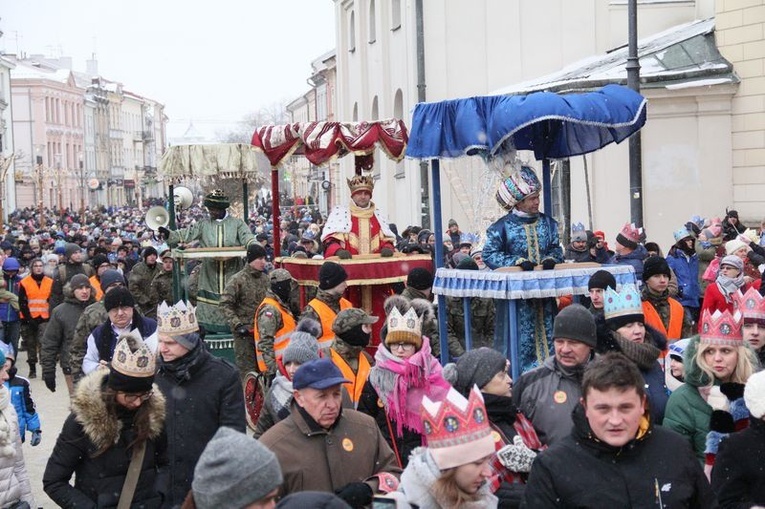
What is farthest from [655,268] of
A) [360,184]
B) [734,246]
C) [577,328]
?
[360,184]

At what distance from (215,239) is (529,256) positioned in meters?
5.92

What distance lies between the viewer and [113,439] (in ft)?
20.0

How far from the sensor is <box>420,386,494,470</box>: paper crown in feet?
15.7

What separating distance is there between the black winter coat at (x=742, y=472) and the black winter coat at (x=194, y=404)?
2.77 meters

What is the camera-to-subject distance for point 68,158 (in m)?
116

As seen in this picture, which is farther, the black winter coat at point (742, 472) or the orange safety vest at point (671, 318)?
the orange safety vest at point (671, 318)

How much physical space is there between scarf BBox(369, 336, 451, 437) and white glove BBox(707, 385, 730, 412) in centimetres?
124

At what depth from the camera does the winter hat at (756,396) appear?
5156 mm

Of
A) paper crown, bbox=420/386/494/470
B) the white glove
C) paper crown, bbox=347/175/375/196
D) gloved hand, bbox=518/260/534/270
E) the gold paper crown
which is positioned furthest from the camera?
paper crown, bbox=347/175/375/196

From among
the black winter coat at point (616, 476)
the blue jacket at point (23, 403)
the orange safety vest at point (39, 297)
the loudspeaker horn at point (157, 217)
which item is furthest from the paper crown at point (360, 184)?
the loudspeaker horn at point (157, 217)

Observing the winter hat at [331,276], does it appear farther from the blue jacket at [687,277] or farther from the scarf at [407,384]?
the blue jacket at [687,277]

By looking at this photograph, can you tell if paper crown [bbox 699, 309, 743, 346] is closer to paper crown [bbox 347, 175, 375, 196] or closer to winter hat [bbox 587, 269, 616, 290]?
winter hat [bbox 587, 269, 616, 290]

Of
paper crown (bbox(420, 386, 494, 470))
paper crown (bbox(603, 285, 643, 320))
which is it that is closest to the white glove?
paper crown (bbox(603, 285, 643, 320))

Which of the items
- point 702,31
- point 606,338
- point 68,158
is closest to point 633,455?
point 606,338
